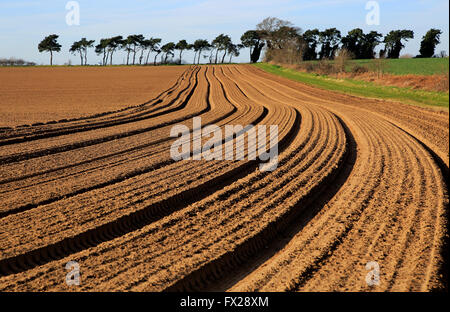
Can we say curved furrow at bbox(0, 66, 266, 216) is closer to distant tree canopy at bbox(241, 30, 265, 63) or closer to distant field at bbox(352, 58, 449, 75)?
distant field at bbox(352, 58, 449, 75)

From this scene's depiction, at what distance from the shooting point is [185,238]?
240 inches

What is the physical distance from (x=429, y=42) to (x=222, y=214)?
2666 inches

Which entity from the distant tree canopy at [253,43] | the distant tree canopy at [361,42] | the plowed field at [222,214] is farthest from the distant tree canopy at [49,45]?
the plowed field at [222,214]

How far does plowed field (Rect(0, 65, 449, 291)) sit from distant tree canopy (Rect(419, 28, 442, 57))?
57.5 meters

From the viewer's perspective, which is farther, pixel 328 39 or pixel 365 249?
pixel 328 39

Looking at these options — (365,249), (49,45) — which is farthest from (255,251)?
(49,45)

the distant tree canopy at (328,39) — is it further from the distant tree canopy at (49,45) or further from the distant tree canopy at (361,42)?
the distant tree canopy at (49,45)

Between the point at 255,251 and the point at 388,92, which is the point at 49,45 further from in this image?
the point at 255,251

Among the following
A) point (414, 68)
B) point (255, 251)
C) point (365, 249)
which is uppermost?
point (414, 68)

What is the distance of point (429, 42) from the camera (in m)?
62.4

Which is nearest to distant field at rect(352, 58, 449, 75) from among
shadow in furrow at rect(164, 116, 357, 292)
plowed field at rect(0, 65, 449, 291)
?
plowed field at rect(0, 65, 449, 291)

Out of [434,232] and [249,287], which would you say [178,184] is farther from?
[434,232]
